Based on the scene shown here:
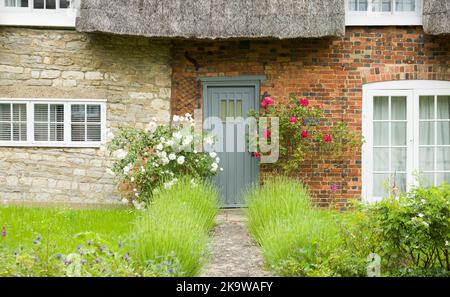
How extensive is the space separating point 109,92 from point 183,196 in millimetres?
3362

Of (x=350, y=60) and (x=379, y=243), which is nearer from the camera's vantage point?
(x=379, y=243)

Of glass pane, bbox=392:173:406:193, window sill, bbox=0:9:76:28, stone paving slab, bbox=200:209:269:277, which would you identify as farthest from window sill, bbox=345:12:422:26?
window sill, bbox=0:9:76:28

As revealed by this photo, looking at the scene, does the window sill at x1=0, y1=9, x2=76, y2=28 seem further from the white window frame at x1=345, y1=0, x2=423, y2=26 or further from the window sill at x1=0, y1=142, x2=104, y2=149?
the white window frame at x1=345, y1=0, x2=423, y2=26

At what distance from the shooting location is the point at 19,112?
11148 millimetres

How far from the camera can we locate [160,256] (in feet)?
18.2

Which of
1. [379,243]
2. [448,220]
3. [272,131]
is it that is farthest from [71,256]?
[272,131]

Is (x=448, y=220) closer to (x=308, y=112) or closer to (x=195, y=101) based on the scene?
(x=308, y=112)

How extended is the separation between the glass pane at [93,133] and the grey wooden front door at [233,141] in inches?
74.2

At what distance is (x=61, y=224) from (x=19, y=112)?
10.4ft

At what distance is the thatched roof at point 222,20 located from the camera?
34.5ft

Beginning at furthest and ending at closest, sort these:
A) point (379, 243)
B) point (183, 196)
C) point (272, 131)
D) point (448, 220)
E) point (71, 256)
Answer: point (272, 131)
point (183, 196)
point (379, 243)
point (448, 220)
point (71, 256)

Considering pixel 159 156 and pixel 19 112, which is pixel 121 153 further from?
pixel 19 112

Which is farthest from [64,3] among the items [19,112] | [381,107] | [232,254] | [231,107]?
[232,254]

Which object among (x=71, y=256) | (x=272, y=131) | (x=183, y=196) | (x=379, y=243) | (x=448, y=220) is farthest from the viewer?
(x=272, y=131)
